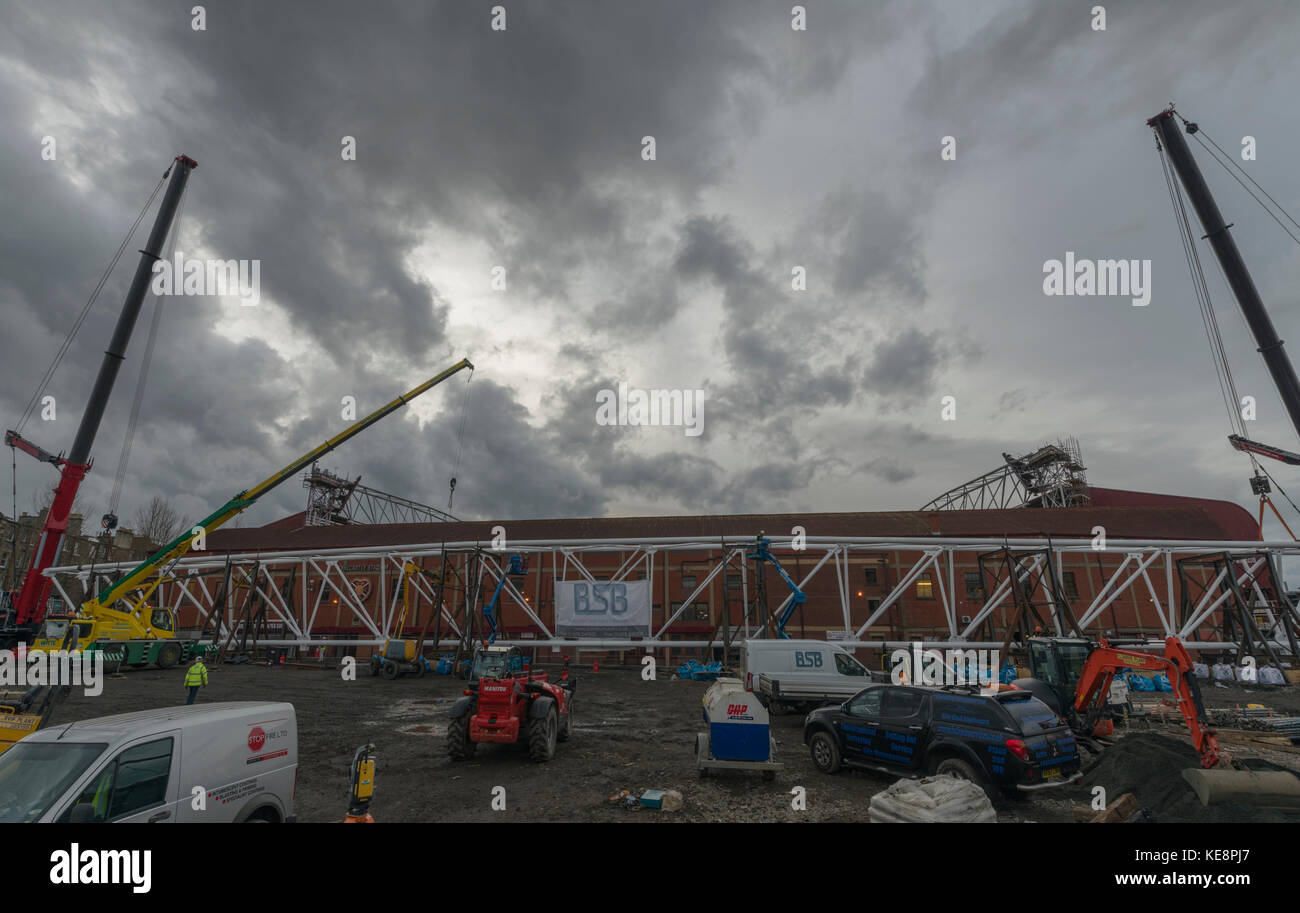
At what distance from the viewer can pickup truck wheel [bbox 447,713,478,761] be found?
11859 millimetres

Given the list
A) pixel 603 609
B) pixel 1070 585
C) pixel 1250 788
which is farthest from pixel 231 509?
pixel 1070 585

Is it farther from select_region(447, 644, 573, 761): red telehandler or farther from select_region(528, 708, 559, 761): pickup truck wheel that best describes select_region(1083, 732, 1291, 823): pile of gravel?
select_region(447, 644, 573, 761): red telehandler

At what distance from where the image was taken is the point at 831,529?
4178 cm

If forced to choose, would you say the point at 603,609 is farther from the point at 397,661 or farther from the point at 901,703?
the point at 901,703

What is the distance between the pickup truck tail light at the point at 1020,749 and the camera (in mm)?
8438

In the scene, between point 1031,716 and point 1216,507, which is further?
point 1216,507

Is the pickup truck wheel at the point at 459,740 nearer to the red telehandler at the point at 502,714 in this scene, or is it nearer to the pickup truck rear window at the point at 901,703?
the red telehandler at the point at 502,714

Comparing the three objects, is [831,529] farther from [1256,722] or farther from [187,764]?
[187,764]

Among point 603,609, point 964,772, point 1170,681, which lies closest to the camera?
point 964,772

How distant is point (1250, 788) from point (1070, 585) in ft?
122

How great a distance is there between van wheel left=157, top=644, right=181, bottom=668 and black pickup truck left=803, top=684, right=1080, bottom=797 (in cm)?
3208

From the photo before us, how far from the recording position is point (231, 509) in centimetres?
2983
